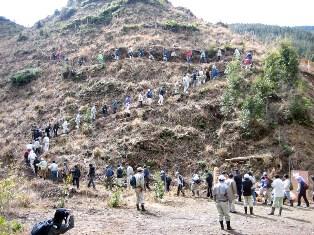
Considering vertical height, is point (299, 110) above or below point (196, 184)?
above

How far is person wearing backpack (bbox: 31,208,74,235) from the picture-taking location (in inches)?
388

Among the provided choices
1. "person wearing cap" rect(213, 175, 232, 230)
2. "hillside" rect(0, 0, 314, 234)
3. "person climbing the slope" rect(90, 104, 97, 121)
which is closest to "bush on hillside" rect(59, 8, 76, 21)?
"hillside" rect(0, 0, 314, 234)

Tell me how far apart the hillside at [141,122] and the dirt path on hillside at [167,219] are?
57 millimetres

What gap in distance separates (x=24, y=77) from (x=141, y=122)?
18.4 m

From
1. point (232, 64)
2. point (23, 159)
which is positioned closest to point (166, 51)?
point (232, 64)

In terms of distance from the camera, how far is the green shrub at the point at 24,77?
145 ft

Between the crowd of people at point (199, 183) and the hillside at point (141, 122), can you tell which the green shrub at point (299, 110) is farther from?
the crowd of people at point (199, 183)

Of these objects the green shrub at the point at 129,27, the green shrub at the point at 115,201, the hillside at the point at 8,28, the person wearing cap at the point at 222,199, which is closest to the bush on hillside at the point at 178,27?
the green shrub at the point at 129,27

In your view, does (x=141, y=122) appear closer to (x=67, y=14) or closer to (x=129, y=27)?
(x=129, y=27)

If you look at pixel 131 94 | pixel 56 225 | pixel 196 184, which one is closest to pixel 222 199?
pixel 56 225

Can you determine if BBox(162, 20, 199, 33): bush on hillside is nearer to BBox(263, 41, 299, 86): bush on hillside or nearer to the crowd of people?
BBox(263, 41, 299, 86): bush on hillside

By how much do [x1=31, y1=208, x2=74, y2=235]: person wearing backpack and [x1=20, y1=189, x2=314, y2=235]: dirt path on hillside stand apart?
117 inches

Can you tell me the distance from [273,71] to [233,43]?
1690cm

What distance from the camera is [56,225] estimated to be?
10.2 m
